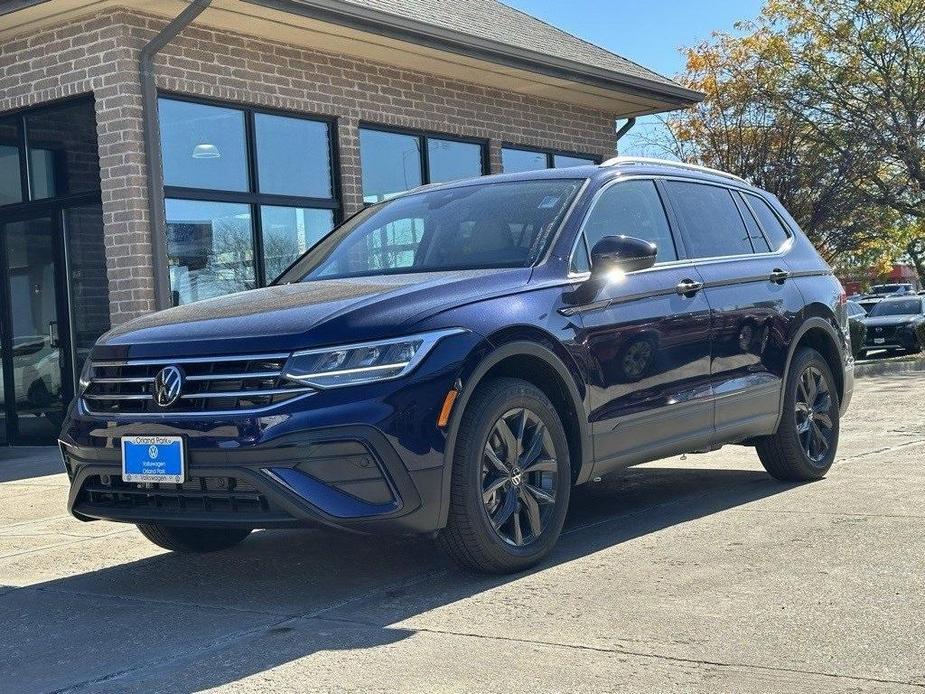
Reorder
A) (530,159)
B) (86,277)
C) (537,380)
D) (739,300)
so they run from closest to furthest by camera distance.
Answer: (537,380)
(739,300)
(86,277)
(530,159)

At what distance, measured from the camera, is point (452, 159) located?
15016 millimetres

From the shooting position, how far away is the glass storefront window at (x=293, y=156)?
12438 mm

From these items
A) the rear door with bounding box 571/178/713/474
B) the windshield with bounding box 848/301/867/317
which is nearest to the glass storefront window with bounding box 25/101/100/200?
the rear door with bounding box 571/178/713/474

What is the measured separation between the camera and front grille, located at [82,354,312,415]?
4.72 meters

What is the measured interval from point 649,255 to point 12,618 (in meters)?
3.12

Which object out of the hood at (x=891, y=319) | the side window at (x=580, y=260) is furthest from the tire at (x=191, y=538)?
the hood at (x=891, y=319)

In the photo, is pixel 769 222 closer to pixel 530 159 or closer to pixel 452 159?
pixel 452 159

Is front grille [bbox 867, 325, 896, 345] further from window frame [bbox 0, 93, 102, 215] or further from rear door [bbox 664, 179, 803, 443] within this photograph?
rear door [bbox 664, 179, 803, 443]

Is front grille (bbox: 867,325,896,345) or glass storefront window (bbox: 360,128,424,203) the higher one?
glass storefront window (bbox: 360,128,424,203)

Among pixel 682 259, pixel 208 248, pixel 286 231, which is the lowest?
pixel 682 259

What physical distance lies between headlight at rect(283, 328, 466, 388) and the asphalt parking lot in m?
0.88

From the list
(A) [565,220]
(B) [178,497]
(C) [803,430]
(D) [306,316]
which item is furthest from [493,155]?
(B) [178,497]

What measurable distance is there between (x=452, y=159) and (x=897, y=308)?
18.1 m

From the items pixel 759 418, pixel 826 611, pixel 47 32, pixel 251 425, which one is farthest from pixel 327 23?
pixel 826 611
